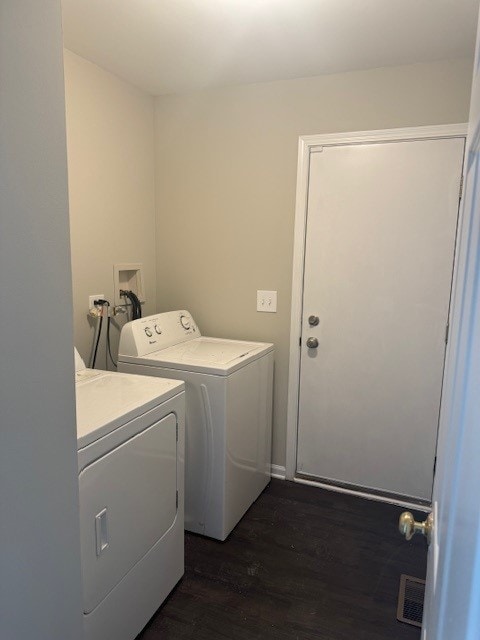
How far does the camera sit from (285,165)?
8.36 feet

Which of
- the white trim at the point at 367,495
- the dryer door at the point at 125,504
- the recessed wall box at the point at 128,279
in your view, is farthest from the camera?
the recessed wall box at the point at 128,279

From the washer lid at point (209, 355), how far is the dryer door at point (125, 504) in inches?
16.4

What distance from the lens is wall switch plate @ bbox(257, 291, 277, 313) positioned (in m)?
2.68

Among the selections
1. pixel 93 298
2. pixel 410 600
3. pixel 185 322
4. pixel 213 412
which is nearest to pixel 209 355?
pixel 213 412

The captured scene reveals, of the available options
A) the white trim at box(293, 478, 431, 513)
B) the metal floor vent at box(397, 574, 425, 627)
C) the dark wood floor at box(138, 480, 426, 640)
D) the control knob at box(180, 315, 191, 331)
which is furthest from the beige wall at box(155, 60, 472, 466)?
the metal floor vent at box(397, 574, 425, 627)

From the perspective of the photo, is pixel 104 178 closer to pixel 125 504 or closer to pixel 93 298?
pixel 93 298

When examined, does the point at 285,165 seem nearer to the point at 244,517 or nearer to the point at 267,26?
the point at 267,26

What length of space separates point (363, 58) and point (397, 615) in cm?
257

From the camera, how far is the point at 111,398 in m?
1.58

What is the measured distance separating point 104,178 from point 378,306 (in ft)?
5.62

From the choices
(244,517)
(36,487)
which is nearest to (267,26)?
(36,487)

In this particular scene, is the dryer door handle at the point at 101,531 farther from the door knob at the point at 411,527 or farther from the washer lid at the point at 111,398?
the door knob at the point at 411,527

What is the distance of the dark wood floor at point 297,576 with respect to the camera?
1.69 m

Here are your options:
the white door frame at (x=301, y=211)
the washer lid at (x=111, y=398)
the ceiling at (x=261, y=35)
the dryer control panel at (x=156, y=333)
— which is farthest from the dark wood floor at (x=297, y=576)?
the ceiling at (x=261, y=35)
